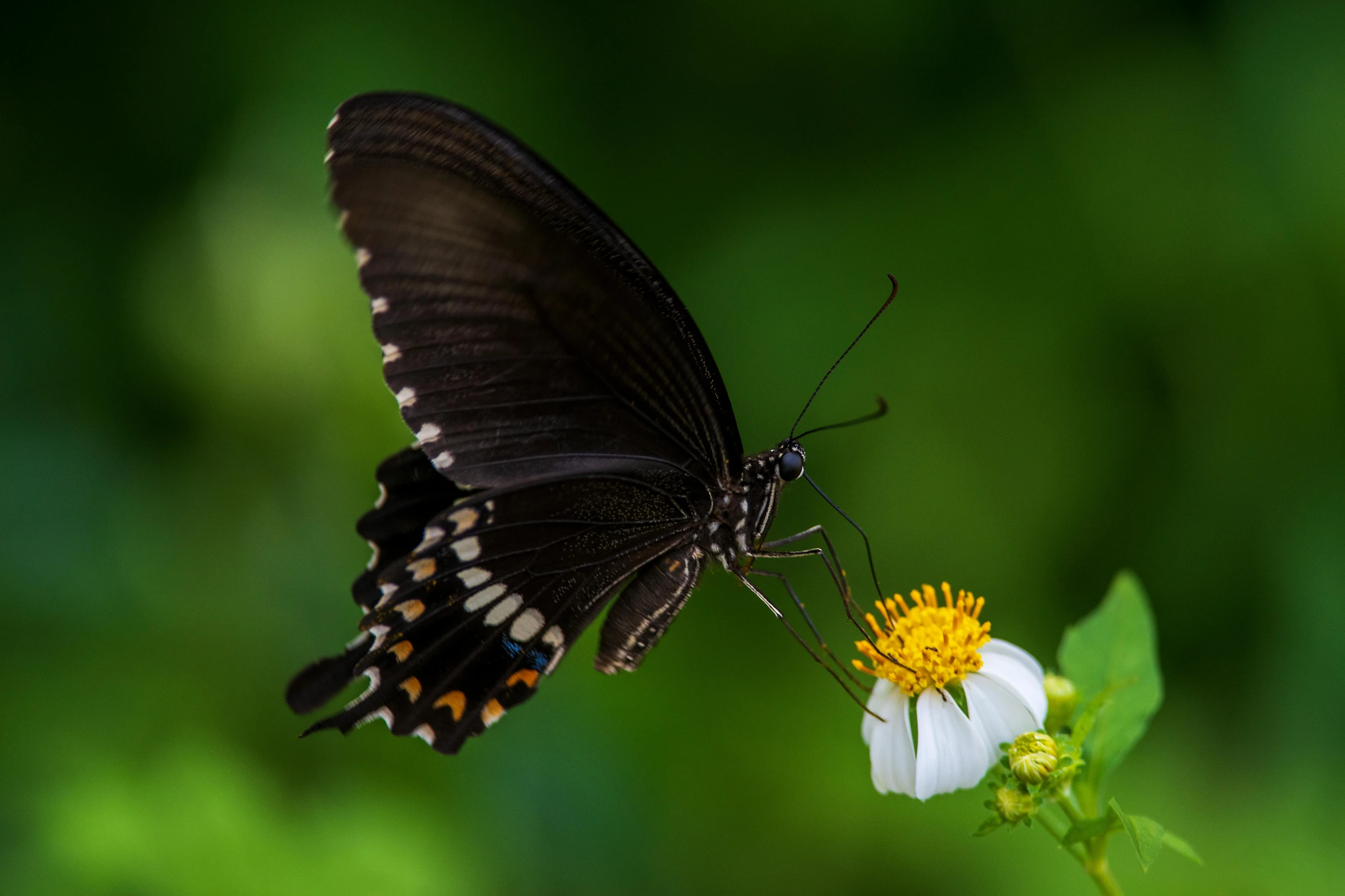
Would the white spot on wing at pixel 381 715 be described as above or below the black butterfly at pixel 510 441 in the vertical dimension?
below

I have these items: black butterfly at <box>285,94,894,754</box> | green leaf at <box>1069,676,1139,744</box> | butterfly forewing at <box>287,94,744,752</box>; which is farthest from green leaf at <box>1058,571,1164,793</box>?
butterfly forewing at <box>287,94,744,752</box>

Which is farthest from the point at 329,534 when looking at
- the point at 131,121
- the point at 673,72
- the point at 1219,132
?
the point at 1219,132

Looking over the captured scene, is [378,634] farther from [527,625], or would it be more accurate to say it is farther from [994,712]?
[994,712]

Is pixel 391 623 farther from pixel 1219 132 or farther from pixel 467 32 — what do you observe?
pixel 1219 132

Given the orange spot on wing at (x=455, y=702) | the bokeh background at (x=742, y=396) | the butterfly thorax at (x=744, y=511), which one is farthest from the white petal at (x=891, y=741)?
the bokeh background at (x=742, y=396)

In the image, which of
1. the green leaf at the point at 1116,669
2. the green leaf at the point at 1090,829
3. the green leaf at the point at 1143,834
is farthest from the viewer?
the green leaf at the point at 1116,669

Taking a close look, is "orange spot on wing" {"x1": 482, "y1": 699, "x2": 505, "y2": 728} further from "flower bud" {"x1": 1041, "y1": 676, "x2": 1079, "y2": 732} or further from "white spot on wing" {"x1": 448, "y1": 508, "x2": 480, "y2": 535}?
"flower bud" {"x1": 1041, "y1": 676, "x2": 1079, "y2": 732}

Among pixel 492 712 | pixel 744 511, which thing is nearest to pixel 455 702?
pixel 492 712

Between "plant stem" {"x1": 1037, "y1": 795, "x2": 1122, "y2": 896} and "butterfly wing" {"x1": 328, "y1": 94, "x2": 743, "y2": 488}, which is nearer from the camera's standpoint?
"plant stem" {"x1": 1037, "y1": 795, "x2": 1122, "y2": 896}

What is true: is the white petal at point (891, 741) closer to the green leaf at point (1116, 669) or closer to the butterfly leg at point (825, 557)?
the butterfly leg at point (825, 557)
